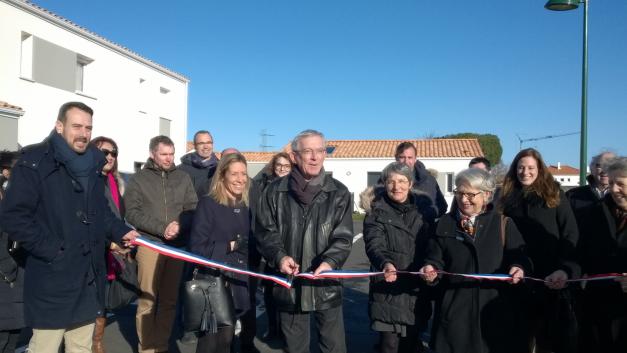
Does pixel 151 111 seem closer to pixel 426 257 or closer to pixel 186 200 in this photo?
pixel 186 200

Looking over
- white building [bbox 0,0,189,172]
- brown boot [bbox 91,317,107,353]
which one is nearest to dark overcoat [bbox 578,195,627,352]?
brown boot [bbox 91,317,107,353]

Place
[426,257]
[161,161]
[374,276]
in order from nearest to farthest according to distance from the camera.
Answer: [426,257] < [374,276] < [161,161]

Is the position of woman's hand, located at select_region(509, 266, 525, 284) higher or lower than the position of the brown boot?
higher

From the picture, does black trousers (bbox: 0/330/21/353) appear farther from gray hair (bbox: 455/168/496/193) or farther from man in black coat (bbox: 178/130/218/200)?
gray hair (bbox: 455/168/496/193)

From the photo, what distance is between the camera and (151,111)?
25000 millimetres

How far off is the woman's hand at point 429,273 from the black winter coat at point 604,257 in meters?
1.02

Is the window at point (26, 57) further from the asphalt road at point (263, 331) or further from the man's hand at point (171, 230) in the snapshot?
the man's hand at point (171, 230)

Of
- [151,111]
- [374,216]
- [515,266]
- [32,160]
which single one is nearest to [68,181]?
[32,160]

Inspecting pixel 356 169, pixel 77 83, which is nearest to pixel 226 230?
pixel 77 83

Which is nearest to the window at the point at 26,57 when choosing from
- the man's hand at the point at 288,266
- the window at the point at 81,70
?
the window at the point at 81,70

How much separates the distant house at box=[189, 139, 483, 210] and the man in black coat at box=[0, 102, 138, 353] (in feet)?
94.3

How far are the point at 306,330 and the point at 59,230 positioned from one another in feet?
6.00

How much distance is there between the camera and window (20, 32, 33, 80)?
17719mm

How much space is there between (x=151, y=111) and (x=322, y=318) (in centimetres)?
2296
